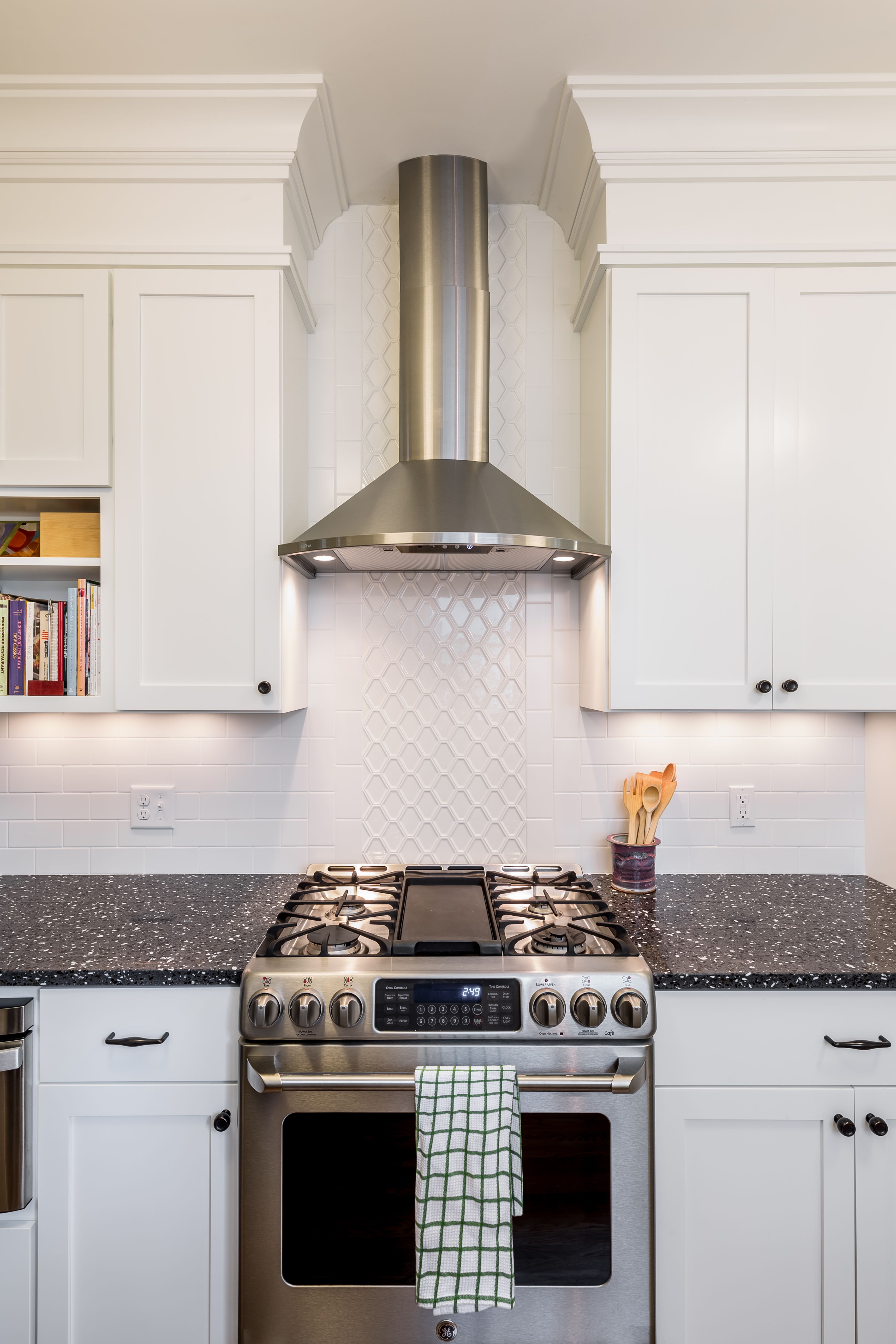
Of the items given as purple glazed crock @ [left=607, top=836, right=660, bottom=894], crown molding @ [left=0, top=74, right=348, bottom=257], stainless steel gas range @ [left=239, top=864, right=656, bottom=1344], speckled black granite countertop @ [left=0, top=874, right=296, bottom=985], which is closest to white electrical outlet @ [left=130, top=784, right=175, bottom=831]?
speckled black granite countertop @ [left=0, top=874, right=296, bottom=985]

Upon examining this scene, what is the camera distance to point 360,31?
163cm

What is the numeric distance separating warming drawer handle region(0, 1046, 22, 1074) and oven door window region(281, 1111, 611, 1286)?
0.52m

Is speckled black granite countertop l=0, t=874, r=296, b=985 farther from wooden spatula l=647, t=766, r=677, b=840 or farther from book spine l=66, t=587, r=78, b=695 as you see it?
wooden spatula l=647, t=766, r=677, b=840

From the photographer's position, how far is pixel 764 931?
169 centimetres

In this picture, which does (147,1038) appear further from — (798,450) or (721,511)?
(798,450)

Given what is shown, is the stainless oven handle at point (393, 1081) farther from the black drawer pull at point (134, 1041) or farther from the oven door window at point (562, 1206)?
the black drawer pull at point (134, 1041)

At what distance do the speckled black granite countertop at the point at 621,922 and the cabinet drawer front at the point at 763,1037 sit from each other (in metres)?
0.04

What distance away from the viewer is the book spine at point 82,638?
185 cm

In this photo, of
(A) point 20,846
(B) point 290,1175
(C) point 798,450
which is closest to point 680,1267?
(B) point 290,1175

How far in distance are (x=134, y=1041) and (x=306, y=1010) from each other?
13.3 inches

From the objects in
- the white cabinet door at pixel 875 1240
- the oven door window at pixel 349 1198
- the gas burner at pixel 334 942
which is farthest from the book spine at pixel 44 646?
the white cabinet door at pixel 875 1240

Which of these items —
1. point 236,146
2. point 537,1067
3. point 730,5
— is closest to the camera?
point 537,1067

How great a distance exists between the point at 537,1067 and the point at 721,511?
1.26m

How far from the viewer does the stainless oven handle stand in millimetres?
1412
